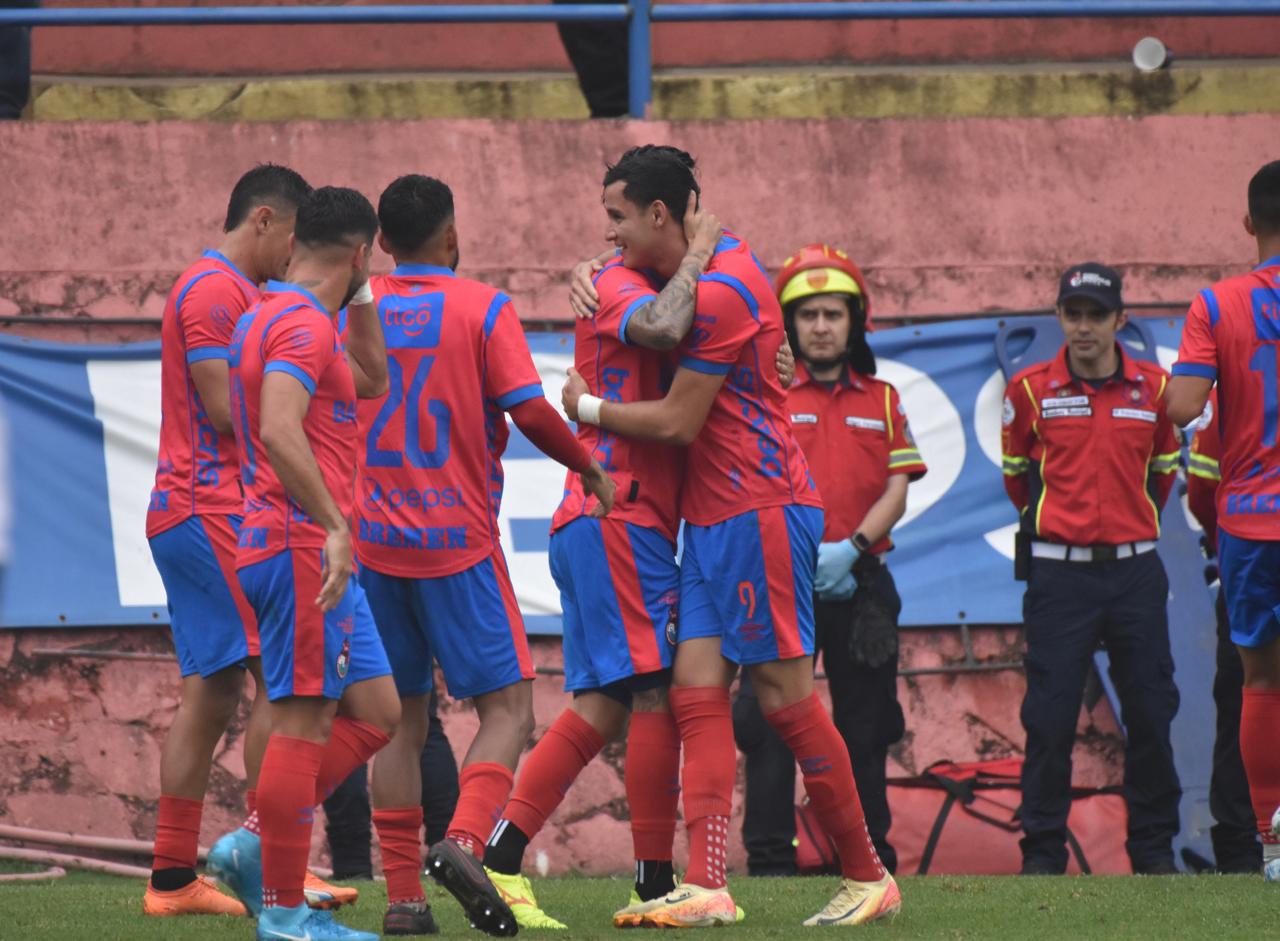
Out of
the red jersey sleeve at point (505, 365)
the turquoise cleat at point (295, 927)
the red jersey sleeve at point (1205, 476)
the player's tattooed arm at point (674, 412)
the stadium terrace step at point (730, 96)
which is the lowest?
the turquoise cleat at point (295, 927)

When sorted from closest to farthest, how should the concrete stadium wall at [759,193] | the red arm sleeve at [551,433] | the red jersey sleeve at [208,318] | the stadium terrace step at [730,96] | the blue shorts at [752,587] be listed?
1. the red arm sleeve at [551,433]
2. the blue shorts at [752,587]
3. the red jersey sleeve at [208,318]
4. the concrete stadium wall at [759,193]
5. the stadium terrace step at [730,96]

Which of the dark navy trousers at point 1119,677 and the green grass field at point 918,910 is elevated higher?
the dark navy trousers at point 1119,677

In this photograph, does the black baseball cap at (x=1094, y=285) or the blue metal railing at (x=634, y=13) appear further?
the blue metal railing at (x=634, y=13)

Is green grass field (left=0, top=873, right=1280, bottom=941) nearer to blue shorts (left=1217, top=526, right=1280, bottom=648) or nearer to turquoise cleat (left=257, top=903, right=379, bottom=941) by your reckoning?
turquoise cleat (left=257, top=903, right=379, bottom=941)

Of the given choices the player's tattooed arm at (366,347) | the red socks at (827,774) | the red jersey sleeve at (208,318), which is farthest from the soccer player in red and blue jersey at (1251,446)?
the red jersey sleeve at (208,318)

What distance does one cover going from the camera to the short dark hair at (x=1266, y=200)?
6.30 meters

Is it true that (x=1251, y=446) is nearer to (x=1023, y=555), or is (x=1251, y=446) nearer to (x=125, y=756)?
(x=1023, y=555)

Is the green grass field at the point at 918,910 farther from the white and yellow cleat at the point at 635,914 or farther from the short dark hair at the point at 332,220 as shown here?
the short dark hair at the point at 332,220

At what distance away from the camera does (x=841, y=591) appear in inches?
297

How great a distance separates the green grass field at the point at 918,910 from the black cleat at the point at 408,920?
0.08 meters

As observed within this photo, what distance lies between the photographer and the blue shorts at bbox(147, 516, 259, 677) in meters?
5.94

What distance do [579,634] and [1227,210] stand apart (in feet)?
15.0

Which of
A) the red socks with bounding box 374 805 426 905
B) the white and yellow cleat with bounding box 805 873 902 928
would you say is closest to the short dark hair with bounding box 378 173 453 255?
the red socks with bounding box 374 805 426 905

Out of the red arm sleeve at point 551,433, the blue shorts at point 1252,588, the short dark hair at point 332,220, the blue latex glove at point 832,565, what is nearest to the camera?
the short dark hair at point 332,220
